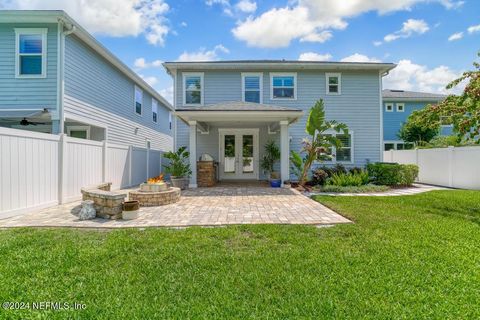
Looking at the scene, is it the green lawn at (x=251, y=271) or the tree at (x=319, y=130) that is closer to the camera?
the green lawn at (x=251, y=271)

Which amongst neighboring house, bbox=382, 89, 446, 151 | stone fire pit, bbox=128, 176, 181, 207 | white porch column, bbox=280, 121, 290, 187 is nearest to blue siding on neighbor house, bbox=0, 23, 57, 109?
stone fire pit, bbox=128, 176, 181, 207

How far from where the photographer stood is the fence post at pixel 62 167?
7148 mm

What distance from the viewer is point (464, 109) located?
6.39 m

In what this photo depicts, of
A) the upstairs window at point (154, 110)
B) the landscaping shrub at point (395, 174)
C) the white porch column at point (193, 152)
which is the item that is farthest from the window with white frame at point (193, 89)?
the landscaping shrub at point (395, 174)

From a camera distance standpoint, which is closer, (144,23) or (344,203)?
(344,203)

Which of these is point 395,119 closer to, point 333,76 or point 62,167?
point 333,76

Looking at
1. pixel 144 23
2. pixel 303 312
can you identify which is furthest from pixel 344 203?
pixel 144 23

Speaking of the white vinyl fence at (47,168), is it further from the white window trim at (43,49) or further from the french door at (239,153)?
the french door at (239,153)

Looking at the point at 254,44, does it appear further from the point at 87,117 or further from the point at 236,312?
the point at 236,312

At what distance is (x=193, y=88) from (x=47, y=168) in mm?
8571

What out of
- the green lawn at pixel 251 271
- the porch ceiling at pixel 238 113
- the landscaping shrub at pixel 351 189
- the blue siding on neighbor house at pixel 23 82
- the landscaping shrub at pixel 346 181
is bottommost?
the green lawn at pixel 251 271

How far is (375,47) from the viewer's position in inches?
516

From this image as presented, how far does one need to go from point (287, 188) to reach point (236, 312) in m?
8.54

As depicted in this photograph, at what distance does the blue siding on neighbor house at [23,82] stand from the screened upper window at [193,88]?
608cm
